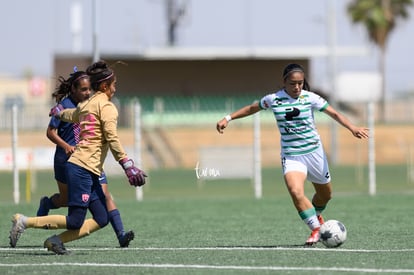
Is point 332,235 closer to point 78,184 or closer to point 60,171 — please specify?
point 78,184

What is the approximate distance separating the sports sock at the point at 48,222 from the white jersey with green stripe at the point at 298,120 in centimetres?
265

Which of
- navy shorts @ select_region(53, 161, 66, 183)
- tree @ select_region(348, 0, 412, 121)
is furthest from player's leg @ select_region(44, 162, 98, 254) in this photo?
tree @ select_region(348, 0, 412, 121)

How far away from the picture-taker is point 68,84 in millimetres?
13266

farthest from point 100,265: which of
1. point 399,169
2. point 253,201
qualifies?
point 399,169

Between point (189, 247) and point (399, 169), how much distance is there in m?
32.9

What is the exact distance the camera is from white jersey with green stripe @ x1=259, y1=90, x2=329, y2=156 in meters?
12.8

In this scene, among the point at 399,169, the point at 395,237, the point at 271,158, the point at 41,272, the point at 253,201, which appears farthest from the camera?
the point at 271,158

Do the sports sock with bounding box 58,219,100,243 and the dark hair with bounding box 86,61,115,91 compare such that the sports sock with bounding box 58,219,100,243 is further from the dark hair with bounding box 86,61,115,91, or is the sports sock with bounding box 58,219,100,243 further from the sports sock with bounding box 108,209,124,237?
the dark hair with bounding box 86,61,115,91

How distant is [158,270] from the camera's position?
10.6 m

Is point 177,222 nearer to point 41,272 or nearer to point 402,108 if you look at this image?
point 41,272

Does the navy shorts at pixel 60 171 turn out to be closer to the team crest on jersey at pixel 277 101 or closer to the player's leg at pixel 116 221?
the player's leg at pixel 116 221

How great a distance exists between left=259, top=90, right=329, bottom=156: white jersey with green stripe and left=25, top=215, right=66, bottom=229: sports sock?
265 centimetres

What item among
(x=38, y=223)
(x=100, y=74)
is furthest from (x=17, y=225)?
(x=100, y=74)

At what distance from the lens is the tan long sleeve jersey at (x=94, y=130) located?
468 inches
